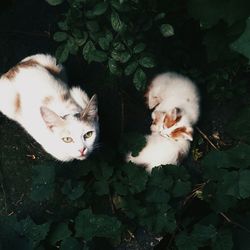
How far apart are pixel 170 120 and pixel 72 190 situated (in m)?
0.74

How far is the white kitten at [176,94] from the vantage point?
10.1 feet

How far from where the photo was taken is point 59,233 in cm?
287

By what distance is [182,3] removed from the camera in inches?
111

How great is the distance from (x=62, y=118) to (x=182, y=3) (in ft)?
3.15

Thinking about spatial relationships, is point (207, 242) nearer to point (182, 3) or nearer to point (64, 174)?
point (64, 174)

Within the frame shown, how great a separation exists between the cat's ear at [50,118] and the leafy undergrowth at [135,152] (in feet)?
0.94

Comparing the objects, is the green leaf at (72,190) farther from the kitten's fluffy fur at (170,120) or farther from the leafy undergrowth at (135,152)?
the kitten's fluffy fur at (170,120)

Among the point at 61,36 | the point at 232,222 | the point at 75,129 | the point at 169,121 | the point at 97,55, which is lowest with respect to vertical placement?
the point at 232,222

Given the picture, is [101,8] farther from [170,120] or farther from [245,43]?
[170,120]

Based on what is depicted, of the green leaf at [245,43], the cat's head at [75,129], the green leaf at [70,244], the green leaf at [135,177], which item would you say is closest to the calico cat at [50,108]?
the cat's head at [75,129]

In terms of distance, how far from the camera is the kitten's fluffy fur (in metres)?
2.98

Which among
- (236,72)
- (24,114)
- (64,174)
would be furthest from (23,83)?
(236,72)

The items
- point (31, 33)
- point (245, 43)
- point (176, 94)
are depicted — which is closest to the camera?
point (245, 43)

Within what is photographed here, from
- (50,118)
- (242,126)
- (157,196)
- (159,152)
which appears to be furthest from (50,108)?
(242,126)
